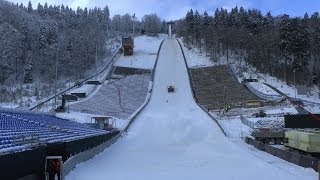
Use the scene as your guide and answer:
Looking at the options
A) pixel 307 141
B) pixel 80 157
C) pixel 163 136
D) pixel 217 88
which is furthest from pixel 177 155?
pixel 217 88

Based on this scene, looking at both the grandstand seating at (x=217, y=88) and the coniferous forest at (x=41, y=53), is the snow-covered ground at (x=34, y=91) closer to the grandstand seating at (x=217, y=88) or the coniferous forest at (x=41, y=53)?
the coniferous forest at (x=41, y=53)

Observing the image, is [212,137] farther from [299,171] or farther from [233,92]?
[233,92]

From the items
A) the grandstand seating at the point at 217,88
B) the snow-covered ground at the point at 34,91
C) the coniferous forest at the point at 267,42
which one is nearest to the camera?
the snow-covered ground at the point at 34,91

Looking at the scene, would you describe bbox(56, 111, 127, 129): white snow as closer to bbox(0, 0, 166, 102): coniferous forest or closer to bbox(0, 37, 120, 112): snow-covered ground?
bbox(0, 37, 120, 112): snow-covered ground

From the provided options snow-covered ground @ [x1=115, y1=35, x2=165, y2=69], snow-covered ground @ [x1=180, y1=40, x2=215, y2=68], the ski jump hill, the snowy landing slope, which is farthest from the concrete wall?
snow-covered ground @ [x1=115, y1=35, x2=165, y2=69]

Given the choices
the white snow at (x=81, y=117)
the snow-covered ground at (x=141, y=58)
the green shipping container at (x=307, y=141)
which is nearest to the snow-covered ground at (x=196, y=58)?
the snow-covered ground at (x=141, y=58)
